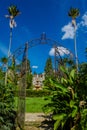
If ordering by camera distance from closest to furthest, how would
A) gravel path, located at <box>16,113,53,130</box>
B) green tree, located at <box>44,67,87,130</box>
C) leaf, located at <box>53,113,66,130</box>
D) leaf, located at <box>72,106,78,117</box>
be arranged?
leaf, located at <box>72,106,78,117</box> → green tree, located at <box>44,67,87,130</box> → leaf, located at <box>53,113,66,130</box> → gravel path, located at <box>16,113,53,130</box>

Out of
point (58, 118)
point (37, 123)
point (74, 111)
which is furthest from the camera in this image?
point (37, 123)

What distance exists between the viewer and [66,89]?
32.7 ft

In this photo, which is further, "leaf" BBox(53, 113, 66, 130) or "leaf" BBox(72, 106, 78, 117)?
"leaf" BBox(53, 113, 66, 130)

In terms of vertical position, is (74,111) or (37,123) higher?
(74,111)

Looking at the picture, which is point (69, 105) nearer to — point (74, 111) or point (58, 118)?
point (74, 111)

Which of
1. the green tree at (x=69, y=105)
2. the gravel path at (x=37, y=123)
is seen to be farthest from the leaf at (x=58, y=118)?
the gravel path at (x=37, y=123)

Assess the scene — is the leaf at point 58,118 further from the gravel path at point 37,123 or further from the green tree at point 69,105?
the gravel path at point 37,123

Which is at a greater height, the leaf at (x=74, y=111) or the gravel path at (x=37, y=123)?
the leaf at (x=74, y=111)

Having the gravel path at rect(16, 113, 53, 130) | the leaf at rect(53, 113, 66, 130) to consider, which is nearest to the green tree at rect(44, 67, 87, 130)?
the leaf at rect(53, 113, 66, 130)

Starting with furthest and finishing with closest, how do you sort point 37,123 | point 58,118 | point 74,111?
point 37,123 < point 58,118 < point 74,111

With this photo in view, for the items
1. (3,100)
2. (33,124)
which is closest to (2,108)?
(3,100)

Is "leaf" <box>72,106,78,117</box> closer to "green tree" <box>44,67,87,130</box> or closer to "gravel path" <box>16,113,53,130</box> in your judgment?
"green tree" <box>44,67,87,130</box>

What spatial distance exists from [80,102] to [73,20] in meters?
31.4

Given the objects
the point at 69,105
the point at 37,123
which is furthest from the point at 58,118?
the point at 37,123
